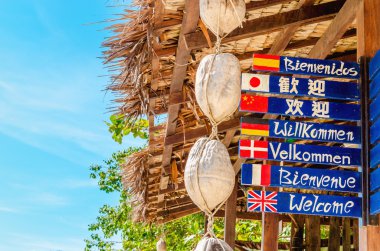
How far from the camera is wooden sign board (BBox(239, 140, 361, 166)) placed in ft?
9.21

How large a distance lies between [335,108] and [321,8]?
0.72 meters

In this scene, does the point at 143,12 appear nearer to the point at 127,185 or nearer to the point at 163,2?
the point at 163,2

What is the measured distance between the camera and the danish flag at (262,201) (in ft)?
9.44

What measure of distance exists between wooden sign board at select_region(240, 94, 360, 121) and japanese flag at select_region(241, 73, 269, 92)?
0.13ft

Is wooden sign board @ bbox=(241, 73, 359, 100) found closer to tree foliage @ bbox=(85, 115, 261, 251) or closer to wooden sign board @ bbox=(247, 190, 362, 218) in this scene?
wooden sign board @ bbox=(247, 190, 362, 218)

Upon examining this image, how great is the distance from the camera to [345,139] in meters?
2.84

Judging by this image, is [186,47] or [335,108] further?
[186,47]

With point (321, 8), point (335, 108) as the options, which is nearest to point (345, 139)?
point (335, 108)

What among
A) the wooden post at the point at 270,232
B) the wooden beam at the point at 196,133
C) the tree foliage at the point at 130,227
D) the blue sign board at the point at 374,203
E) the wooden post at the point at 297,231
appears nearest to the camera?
the blue sign board at the point at 374,203

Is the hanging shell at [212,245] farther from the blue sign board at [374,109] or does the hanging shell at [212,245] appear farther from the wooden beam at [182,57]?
the wooden beam at [182,57]

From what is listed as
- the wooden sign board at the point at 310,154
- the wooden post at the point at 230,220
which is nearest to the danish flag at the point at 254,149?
the wooden sign board at the point at 310,154

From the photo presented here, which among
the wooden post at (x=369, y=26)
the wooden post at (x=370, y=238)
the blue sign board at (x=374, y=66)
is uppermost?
the wooden post at (x=369, y=26)

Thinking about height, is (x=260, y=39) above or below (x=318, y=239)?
above

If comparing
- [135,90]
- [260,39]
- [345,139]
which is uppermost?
[260,39]
